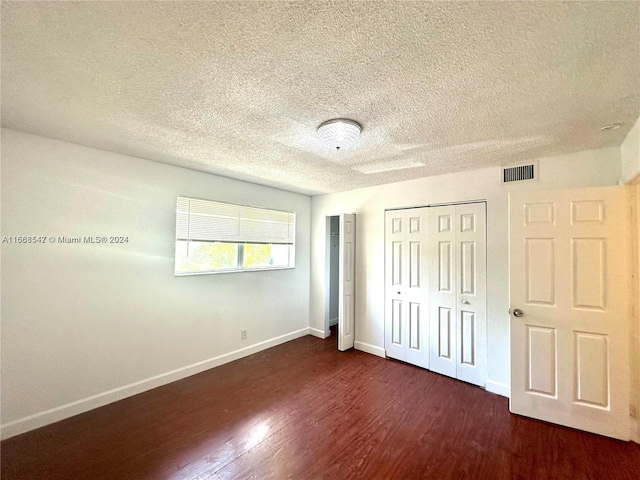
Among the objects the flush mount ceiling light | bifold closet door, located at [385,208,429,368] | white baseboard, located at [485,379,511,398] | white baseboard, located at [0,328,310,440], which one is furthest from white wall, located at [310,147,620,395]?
the flush mount ceiling light

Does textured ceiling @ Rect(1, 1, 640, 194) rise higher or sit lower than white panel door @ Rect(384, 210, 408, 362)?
higher

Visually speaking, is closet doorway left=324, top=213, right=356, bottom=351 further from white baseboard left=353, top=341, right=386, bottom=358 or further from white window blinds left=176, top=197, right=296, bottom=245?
white window blinds left=176, top=197, right=296, bottom=245

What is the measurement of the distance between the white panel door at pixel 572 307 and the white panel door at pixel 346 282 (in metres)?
2.04

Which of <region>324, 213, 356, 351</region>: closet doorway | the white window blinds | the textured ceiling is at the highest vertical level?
the textured ceiling

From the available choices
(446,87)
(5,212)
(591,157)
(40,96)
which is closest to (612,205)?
(591,157)

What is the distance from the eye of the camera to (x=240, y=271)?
11.8 feet

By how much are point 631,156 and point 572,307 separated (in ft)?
4.17

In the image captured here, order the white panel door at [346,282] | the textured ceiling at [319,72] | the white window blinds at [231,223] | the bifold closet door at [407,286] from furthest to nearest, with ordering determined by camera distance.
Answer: the white panel door at [346,282] → the bifold closet door at [407,286] → the white window blinds at [231,223] → the textured ceiling at [319,72]

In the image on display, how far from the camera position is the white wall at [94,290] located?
6.95 ft

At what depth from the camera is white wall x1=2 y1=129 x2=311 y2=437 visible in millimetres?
2119

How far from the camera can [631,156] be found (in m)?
1.98

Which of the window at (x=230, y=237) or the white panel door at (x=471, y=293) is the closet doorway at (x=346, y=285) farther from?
the white panel door at (x=471, y=293)

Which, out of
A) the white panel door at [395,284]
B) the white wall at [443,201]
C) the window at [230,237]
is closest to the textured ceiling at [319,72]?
the white wall at [443,201]

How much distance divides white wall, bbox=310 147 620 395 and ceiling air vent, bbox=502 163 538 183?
0.21 ft
